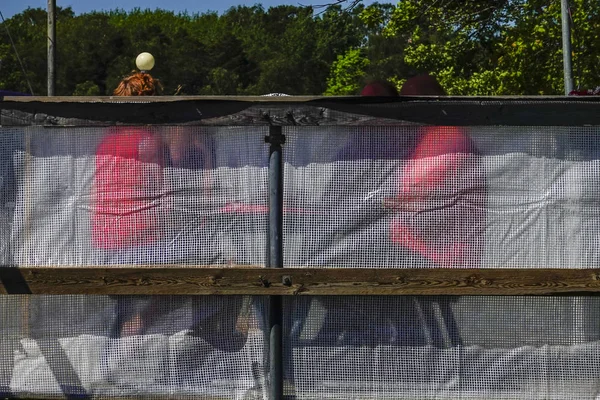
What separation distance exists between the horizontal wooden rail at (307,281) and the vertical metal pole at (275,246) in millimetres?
129

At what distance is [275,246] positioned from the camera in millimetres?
5000

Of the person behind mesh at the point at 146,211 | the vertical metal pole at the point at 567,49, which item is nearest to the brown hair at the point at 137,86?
the person behind mesh at the point at 146,211

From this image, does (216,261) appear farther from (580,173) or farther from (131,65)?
(131,65)

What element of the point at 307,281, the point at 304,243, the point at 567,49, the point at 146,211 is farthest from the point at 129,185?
the point at 567,49

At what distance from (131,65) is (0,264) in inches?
3014

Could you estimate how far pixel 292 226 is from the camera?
5.04 m

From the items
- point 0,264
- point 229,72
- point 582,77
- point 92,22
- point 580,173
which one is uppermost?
point 92,22

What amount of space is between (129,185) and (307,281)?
3.68 ft

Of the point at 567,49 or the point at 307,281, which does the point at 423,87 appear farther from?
the point at 567,49

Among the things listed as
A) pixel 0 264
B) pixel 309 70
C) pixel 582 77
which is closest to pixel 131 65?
pixel 309 70

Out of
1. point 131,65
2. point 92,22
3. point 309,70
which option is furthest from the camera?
point 92,22

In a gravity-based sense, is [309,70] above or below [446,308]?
above

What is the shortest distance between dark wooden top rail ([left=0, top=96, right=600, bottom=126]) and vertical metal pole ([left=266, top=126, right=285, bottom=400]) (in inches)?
6.4

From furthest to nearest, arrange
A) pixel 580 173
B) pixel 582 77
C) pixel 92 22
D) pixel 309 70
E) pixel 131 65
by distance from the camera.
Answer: pixel 92 22
pixel 309 70
pixel 131 65
pixel 582 77
pixel 580 173
